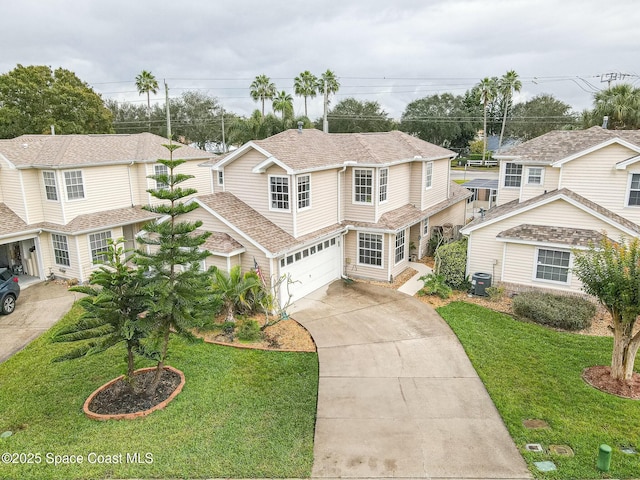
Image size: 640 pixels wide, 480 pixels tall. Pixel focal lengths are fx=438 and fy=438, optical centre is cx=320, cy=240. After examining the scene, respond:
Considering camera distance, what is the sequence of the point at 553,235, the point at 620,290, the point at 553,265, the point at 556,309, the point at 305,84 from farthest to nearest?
the point at 305,84 → the point at 553,265 → the point at 553,235 → the point at 556,309 → the point at 620,290

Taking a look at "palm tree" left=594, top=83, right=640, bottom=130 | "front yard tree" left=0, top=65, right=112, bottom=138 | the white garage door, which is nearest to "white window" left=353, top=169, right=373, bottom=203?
the white garage door

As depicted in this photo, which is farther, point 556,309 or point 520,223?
point 520,223

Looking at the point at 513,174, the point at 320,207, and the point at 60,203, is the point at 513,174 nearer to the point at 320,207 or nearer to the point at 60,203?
the point at 320,207

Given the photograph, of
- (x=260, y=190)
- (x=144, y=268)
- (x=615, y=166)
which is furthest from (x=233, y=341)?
(x=615, y=166)

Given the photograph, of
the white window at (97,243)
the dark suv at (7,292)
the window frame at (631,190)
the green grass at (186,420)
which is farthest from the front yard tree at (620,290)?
the dark suv at (7,292)

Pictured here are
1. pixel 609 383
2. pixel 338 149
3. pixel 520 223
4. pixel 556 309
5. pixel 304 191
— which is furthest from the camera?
pixel 338 149

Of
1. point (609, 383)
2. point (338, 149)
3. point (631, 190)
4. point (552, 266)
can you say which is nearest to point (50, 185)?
point (338, 149)

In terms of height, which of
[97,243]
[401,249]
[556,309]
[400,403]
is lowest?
[400,403]
